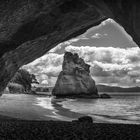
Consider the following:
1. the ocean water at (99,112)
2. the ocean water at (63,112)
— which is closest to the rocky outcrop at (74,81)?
the ocean water at (99,112)

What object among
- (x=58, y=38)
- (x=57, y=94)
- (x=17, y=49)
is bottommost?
(x=57, y=94)

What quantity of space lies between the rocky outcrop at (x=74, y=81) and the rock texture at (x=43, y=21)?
3103 inches

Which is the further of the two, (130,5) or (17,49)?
(17,49)

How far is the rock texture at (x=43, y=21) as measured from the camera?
10828 millimetres

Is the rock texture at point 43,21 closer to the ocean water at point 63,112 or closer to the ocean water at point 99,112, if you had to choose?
the ocean water at point 63,112

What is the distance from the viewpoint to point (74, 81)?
336 feet

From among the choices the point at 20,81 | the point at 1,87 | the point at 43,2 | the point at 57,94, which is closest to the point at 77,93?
the point at 57,94

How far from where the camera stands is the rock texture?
35.5ft

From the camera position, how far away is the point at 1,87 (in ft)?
63.6

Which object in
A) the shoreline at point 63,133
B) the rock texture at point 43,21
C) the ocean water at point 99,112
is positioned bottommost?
the ocean water at point 99,112

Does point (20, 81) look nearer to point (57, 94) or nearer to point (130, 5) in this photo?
point (57, 94)

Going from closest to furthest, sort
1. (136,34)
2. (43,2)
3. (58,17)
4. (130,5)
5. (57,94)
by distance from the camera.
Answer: (130,5) < (136,34) < (43,2) < (58,17) < (57,94)

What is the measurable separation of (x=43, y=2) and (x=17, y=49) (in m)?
4.97

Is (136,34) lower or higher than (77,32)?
lower
